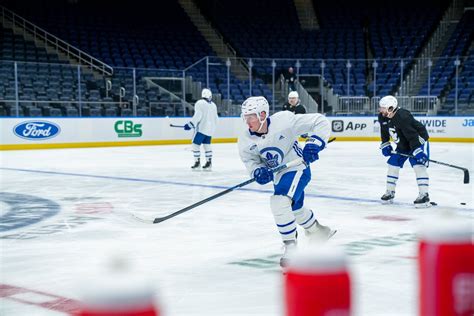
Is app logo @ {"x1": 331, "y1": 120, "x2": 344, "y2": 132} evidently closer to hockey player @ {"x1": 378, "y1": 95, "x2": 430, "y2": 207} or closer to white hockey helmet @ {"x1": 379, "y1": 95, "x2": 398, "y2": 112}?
hockey player @ {"x1": 378, "y1": 95, "x2": 430, "y2": 207}

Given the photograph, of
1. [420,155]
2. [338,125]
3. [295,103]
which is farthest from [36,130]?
[420,155]

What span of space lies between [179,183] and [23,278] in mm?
5382

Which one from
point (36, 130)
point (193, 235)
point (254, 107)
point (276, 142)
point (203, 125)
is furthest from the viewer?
point (36, 130)

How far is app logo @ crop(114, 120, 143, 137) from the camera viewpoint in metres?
17.9

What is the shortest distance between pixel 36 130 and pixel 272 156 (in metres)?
13.2

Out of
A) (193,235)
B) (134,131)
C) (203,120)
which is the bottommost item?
(193,235)

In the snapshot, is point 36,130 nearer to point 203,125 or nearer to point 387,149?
point 203,125

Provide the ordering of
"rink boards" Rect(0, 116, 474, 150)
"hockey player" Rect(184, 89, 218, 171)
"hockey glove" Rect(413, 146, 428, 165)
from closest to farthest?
1. "hockey glove" Rect(413, 146, 428, 165)
2. "hockey player" Rect(184, 89, 218, 171)
3. "rink boards" Rect(0, 116, 474, 150)

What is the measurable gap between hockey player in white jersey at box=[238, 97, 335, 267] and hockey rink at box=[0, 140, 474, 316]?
360mm

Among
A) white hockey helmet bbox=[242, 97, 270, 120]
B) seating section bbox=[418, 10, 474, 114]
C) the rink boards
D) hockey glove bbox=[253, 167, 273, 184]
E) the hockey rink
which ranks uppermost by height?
seating section bbox=[418, 10, 474, 114]

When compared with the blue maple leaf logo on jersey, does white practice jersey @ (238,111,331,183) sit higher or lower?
higher

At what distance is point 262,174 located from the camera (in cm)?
416

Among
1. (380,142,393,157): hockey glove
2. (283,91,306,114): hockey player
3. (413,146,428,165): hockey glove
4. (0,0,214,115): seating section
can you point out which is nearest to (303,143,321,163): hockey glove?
(413,146,428,165): hockey glove

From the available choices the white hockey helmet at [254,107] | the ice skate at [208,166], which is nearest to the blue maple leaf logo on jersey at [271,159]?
the white hockey helmet at [254,107]
